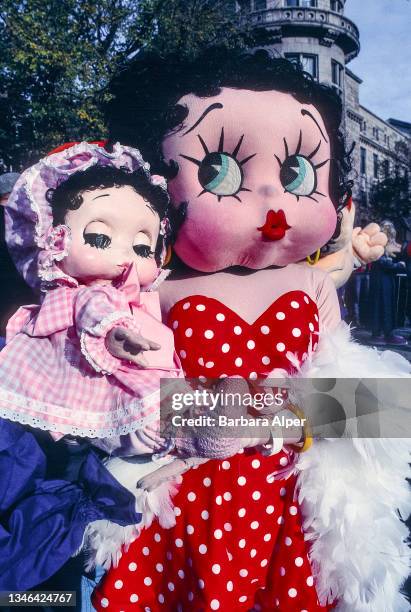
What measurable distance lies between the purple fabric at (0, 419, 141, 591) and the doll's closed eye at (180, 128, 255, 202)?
58 centimetres

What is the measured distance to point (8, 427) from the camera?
3.28 feet

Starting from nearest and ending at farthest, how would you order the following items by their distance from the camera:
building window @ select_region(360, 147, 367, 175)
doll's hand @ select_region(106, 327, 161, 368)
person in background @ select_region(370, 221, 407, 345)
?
doll's hand @ select_region(106, 327, 161, 368) → person in background @ select_region(370, 221, 407, 345) → building window @ select_region(360, 147, 367, 175)

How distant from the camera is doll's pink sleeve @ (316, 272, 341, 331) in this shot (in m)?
1.25

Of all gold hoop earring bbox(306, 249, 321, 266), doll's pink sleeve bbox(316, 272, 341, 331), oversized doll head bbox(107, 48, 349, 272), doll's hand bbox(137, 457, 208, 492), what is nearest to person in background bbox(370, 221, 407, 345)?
gold hoop earring bbox(306, 249, 321, 266)

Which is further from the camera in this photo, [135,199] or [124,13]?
[124,13]

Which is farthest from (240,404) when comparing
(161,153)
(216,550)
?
(161,153)

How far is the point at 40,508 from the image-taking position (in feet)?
3.26

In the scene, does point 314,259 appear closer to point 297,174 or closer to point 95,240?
point 297,174

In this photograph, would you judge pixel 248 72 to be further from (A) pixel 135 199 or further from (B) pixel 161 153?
(A) pixel 135 199

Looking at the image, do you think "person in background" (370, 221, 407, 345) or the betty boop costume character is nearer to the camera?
the betty boop costume character

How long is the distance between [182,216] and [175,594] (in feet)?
2.54

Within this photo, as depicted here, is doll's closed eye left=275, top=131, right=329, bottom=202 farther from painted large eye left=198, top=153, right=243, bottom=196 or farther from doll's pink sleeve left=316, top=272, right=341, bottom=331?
doll's pink sleeve left=316, top=272, right=341, bottom=331

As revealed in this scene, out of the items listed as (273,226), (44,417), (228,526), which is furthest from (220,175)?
(228,526)

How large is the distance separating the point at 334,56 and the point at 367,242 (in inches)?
366
